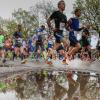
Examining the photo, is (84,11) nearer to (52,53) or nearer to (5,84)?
(52,53)

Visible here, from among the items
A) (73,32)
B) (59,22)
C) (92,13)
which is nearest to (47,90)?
(59,22)

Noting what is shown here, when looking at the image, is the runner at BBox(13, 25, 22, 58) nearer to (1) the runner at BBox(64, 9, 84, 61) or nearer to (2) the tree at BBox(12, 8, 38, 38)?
(1) the runner at BBox(64, 9, 84, 61)

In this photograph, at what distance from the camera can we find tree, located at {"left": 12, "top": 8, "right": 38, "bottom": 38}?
9088 cm

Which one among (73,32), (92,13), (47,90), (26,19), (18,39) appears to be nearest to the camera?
(47,90)

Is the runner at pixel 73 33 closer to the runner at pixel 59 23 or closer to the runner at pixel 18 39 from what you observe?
the runner at pixel 59 23

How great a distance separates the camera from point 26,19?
310ft

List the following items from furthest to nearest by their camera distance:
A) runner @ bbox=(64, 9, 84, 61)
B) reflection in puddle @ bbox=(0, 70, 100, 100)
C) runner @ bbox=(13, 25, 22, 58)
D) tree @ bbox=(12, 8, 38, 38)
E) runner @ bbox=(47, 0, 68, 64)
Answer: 1. tree @ bbox=(12, 8, 38, 38)
2. runner @ bbox=(13, 25, 22, 58)
3. runner @ bbox=(64, 9, 84, 61)
4. runner @ bbox=(47, 0, 68, 64)
5. reflection in puddle @ bbox=(0, 70, 100, 100)

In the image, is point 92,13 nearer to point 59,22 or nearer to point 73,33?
point 73,33

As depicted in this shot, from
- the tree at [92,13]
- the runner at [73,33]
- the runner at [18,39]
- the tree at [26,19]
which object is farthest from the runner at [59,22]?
the tree at [26,19]

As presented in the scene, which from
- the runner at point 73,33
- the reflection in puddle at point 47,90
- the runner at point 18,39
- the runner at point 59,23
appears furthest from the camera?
the runner at point 18,39

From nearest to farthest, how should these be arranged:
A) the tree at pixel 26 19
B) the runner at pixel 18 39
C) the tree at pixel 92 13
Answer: the runner at pixel 18 39, the tree at pixel 92 13, the tree at pixel 26 19

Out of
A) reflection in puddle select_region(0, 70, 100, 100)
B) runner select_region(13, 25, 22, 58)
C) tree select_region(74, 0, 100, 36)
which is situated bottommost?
reflection in puddle select_region(0, 70, 100, 100)

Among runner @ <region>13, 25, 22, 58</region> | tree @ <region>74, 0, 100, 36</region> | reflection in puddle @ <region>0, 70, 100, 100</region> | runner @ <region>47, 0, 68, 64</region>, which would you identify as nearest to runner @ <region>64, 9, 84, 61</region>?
runner @ <region>47, 0, 68, 64</region>

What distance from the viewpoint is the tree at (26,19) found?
90875 millimetres
